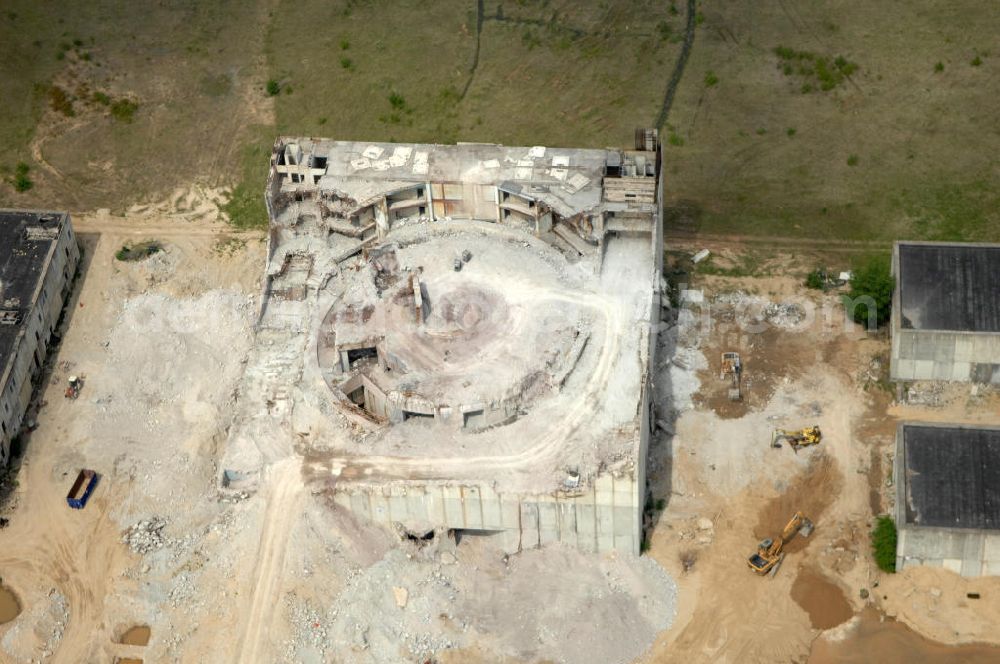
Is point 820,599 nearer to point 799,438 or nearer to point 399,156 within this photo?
point 799,438

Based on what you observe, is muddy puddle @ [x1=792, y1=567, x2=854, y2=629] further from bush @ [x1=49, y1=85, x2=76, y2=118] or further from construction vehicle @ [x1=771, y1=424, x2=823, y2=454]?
bush @ [x1=49, y1=85, x2=76, y2=118]

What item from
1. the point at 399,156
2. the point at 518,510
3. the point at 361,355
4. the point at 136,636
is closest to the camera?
the point at 136,636

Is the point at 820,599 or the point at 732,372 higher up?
the point at 732,372

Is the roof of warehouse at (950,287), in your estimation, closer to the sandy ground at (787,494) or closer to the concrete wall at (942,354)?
the concrete wall at (942,354)

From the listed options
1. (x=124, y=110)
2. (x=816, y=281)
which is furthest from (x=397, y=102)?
(x=816, y=281)

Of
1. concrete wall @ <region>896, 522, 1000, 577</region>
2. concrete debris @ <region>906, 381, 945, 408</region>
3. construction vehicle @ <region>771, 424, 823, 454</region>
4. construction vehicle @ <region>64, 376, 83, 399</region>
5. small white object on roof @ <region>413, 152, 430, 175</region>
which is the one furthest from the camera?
small white object on roof @ <region>413, 152, 430, 175</region>

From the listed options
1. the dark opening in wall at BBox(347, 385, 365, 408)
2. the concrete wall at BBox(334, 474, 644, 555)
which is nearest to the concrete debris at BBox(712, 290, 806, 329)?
the concrete wall at BBox(334, 474, 644, 555)
